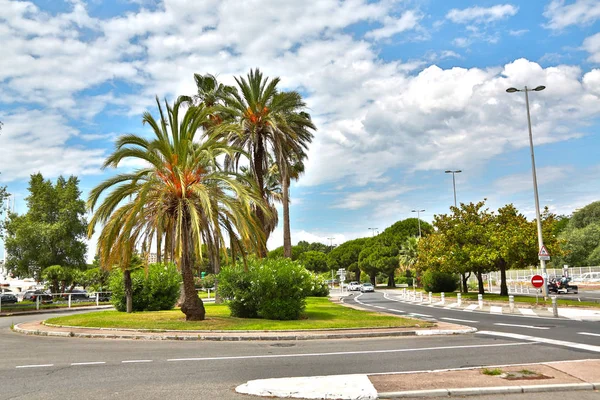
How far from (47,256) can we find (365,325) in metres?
36.7

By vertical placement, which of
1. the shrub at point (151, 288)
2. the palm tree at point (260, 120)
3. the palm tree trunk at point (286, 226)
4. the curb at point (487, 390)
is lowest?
the curb at point (487, 390)

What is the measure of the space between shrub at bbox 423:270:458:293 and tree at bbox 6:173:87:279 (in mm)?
34715

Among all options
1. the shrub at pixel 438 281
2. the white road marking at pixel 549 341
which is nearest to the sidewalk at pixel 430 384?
the white road marking at pixel 549 341

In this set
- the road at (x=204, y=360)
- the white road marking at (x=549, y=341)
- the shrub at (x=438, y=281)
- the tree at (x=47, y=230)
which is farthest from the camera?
the shrub at (x=438, y=281)

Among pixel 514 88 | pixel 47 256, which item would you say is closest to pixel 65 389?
pixel 514 88

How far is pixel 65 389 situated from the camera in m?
8.02

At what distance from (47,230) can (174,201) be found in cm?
3026

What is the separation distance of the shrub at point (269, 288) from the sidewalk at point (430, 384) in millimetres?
11117

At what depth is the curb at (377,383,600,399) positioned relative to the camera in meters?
7.47

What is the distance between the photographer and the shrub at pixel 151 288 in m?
25.8

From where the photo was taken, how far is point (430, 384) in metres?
8.09

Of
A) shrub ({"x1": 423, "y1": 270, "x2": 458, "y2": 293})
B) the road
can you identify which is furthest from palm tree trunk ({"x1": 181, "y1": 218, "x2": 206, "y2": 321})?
shrub ({"x1": 423, "y1": 270, "x2": 458, "y2": 293})

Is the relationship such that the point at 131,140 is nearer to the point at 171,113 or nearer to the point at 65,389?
the point at 171,113

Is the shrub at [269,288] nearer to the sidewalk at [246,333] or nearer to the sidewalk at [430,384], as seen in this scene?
the sidewalk at [246,333]
